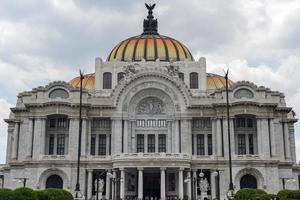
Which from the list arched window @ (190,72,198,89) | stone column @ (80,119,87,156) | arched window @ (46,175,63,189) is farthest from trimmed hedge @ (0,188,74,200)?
arched window @ (190,72,198,89)

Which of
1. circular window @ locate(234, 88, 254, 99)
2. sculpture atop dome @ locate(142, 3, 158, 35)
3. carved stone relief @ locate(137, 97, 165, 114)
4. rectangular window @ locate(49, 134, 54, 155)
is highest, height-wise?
sculpture atop dome @ locate(142, 3, 158, 35)

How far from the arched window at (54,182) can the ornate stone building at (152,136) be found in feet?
0.52

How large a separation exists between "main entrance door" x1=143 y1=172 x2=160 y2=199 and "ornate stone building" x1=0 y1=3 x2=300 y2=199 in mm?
159

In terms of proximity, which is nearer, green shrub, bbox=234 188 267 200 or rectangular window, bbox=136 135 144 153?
green shrub, bbox=234 188 267 200

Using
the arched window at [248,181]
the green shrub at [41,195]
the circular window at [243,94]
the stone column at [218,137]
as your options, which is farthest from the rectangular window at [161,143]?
the green shrub at [41,195]

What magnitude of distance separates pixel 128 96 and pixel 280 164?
27371mm

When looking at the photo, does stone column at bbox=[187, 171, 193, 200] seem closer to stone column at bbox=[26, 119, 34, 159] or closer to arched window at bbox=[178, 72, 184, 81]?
arched window at bbox=[178, 72, 184, 81]

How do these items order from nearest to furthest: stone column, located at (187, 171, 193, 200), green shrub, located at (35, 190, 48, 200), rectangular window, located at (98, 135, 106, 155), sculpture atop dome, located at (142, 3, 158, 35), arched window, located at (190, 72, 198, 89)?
green shrub, located at (35, 190, 48, 200)
stone column, located at (187, 171, 193, 200)
rectangular window, located at (98, 135, 106, 155)
arched window, located at (190, 72, 198, 89)
sculpture atop dome, located at (142, 3, 158, 35)

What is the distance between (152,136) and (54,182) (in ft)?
57.6

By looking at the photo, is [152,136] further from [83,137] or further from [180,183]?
[180,183]

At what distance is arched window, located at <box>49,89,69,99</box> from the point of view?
3060 inches

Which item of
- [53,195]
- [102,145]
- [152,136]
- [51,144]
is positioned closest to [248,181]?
[152,136]

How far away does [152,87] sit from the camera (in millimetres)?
79062

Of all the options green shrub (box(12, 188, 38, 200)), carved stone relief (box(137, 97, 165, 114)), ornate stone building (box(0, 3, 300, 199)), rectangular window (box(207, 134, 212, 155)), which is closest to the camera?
green shrub (box(12, 188, 38, 200))
